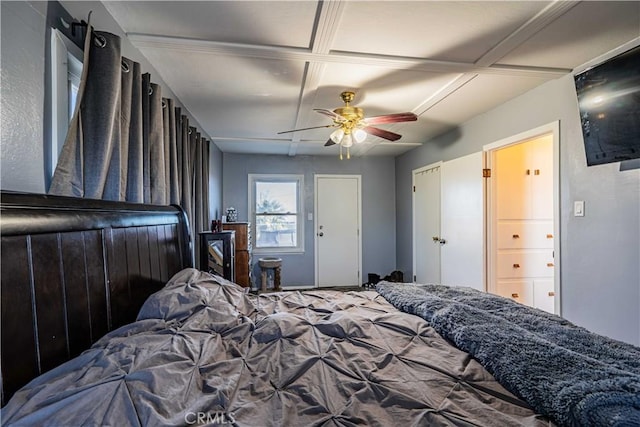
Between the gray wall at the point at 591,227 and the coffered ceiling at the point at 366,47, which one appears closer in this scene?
the coffered ceiling at the point at 366,47

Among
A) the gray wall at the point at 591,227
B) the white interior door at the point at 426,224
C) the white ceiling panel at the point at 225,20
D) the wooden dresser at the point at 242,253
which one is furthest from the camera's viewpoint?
the white interior door at the point at 426,224

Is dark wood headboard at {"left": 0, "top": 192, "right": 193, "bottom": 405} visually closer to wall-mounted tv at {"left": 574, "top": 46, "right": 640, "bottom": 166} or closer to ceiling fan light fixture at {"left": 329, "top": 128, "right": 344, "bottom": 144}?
ceiling fan light fixture at {"left": 329, "top": 128, "right": 344, "bottom": 144}

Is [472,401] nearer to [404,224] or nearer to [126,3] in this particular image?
[126,3]

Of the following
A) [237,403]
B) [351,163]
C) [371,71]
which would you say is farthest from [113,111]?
[351,163]

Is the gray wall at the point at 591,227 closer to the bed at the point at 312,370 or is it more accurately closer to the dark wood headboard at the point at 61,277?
the bed at the point at 312,370

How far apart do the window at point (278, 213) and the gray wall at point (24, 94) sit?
4137mm

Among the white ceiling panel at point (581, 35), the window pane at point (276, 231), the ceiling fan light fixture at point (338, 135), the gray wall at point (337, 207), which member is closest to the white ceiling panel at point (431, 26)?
the white ceiling panel at point (581, 35)

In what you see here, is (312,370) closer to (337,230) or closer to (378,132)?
(378,132)

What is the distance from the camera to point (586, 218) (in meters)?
2.23

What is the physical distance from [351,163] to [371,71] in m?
3.25

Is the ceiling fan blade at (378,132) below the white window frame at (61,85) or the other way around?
the other way around

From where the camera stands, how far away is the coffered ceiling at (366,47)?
5.19 feet

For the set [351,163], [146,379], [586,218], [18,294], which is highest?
[351,163]

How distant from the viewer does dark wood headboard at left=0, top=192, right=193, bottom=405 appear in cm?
74
